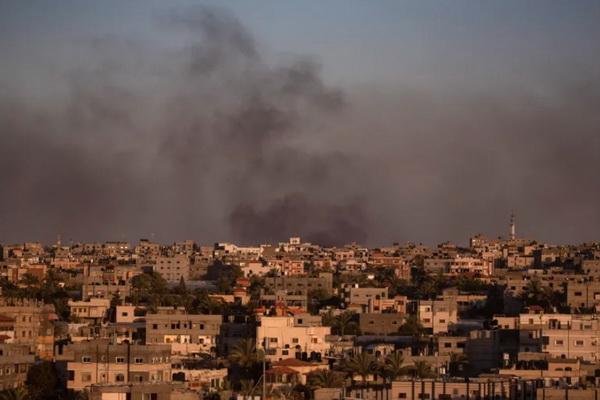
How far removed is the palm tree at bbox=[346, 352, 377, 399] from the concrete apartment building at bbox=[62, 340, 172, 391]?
5014mm

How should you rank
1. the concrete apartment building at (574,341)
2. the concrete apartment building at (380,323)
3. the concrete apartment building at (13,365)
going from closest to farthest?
the concrete apartment building at (13,365) → the concrete apartment building at (574,341) → the concrete apartment building at (380,323)

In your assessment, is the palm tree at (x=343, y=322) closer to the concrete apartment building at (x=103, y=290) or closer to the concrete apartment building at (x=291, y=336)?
the concrete apartment building at (x=291, y=336)

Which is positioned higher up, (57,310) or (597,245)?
Result: (597,245)

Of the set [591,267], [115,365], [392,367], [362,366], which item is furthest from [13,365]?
[591,267]

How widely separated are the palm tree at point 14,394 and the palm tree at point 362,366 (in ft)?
29.3

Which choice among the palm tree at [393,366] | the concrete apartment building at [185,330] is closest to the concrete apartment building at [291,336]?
the concrete apartment building at [185,330]

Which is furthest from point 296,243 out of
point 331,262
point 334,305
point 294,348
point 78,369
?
point 78,369

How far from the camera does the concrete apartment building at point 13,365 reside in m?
49.7

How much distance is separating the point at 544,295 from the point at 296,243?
274ft

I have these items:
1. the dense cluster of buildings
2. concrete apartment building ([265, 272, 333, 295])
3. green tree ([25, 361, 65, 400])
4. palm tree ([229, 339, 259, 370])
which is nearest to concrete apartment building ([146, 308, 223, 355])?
the dense cluster of buildings

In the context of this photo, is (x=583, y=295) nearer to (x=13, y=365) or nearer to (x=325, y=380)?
(x=325, y=380)

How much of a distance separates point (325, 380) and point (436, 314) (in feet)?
88.5

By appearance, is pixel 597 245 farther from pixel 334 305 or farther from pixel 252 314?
pixel 252 314

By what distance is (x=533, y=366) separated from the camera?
5094cm
